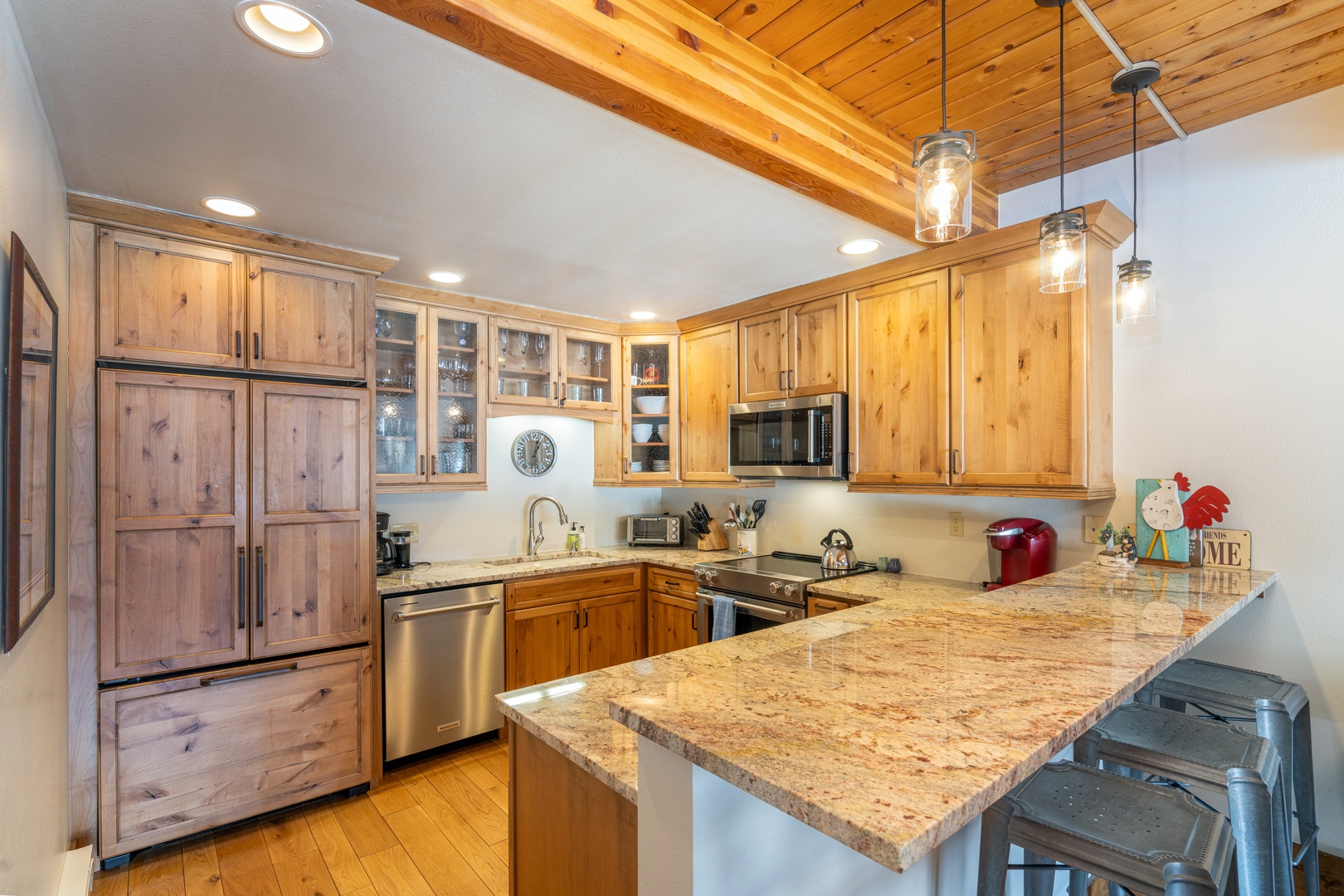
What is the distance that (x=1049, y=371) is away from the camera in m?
2.46

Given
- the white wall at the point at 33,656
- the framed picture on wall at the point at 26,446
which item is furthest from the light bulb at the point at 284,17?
the framed picture on wall at the point at 26,446

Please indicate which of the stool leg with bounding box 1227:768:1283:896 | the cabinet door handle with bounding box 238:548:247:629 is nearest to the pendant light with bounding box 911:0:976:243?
the stool leg with bounding box 1227:768:1283:896

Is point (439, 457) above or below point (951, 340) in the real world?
below

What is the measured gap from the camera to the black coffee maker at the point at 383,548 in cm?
334

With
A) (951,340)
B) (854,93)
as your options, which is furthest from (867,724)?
(951,340)

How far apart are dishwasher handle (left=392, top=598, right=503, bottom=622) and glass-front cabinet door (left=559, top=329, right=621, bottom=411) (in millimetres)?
1264

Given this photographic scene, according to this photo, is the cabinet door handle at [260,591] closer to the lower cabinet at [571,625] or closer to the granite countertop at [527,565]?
the granite countertop at [527,565]

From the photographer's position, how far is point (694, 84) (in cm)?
160

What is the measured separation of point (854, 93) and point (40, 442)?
2342 mm

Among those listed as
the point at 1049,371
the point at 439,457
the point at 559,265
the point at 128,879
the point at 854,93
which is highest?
the point at 854,93

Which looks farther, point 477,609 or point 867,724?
point 477,609

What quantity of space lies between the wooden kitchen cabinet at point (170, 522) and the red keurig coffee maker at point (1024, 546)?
306 cm

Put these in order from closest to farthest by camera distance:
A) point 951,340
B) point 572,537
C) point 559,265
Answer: point 951,340
point 559,265
point 572,537

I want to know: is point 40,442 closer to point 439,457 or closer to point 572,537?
point 439,457
